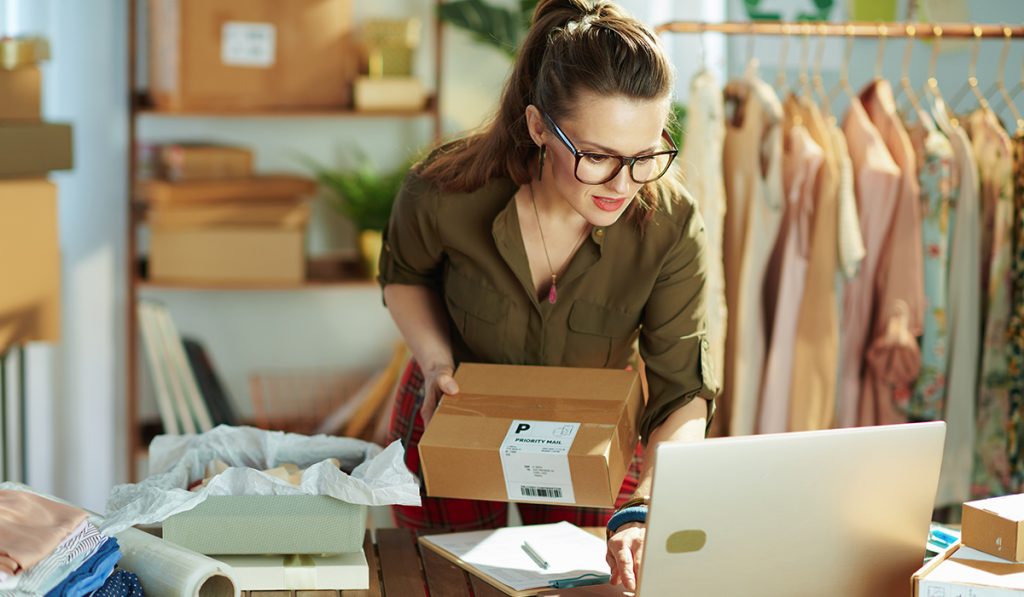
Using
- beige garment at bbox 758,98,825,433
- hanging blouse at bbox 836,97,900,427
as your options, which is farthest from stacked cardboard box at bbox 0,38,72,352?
hanging blouse at bbox 836,97,900,427

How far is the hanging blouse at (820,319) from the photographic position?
8.53 ft

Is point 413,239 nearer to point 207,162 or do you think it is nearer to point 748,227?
point 748,227

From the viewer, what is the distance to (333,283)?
3457 millimetres

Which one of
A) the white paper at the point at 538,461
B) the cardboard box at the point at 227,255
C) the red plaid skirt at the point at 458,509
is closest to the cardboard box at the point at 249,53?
the cardboard box at the point at 227,255

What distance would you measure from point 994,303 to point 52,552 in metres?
2.10

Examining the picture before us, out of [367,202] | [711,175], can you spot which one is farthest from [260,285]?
[711,175]

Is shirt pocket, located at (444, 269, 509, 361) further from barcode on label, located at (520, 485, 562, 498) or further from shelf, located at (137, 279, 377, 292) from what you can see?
shelf, located at (137, 279, 377, 292)

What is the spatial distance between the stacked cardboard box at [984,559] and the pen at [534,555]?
50 centimetres

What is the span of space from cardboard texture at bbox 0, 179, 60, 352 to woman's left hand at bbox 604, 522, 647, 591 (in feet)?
5.76

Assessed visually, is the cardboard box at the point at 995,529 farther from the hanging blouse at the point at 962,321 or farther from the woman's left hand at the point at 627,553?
the hanging blouse at the point at 962,321

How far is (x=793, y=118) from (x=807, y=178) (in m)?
0.18

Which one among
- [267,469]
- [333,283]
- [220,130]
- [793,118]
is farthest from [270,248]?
[267,469]

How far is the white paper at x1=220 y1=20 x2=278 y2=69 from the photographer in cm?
330

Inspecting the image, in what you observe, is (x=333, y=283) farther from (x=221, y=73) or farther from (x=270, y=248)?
(x=221, y=73)
